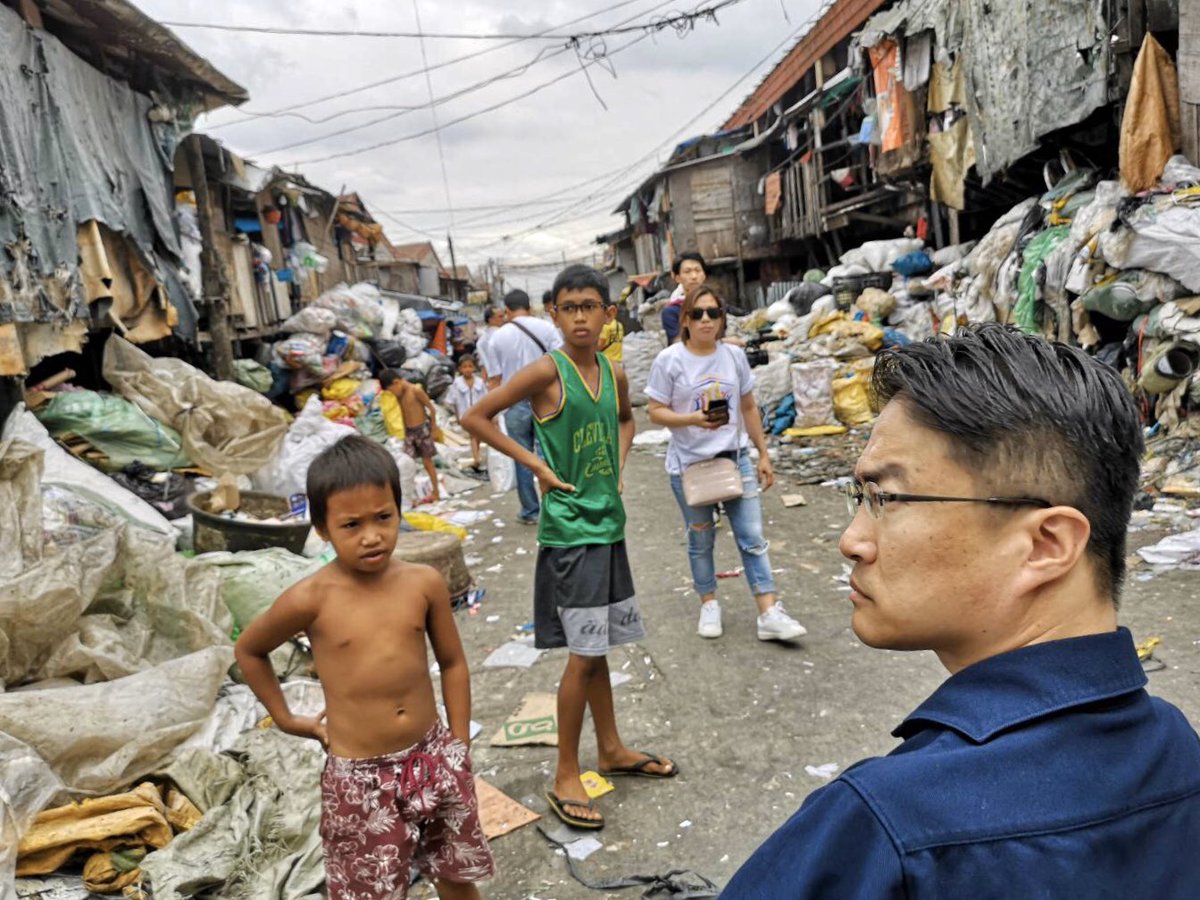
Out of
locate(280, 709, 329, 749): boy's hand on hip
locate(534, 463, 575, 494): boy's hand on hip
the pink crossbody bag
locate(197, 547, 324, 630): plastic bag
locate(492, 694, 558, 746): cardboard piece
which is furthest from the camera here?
locate(197, 547, 324, 630): plastic bag

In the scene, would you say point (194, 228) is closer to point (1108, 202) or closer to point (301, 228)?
point (301, 228)

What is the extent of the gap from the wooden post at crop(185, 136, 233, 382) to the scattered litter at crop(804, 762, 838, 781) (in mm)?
7913

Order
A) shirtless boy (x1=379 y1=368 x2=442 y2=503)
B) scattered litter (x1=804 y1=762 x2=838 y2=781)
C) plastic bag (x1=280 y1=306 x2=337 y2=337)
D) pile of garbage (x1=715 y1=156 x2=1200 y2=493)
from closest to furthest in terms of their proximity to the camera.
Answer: scattered litter (x1=804 y1=762 x2=838 y2=781) → pile of garbage (x1=715 y1=156 x2=1200 y2=493) → shirtless boy (x1=379 y1=368 x2=442 y2=503) → plastic bag (x1=280 y1=306 x2=337 y2=337)

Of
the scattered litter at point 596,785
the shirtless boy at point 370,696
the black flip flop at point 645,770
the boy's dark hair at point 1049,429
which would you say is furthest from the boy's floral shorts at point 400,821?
the boy's dark hair at point 1049,429

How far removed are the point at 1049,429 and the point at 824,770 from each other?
7.71 ft

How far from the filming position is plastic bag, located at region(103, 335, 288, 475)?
20.8 feet

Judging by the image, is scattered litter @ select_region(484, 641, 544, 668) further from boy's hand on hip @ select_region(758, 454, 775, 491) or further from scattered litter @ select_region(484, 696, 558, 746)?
boy's hand on hip @ select_region(758, 454, 775, 491)

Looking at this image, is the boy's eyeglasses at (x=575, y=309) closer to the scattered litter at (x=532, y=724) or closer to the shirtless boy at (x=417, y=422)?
the scattered litter at (x=532, y=724)

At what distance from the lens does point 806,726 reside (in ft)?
10.4

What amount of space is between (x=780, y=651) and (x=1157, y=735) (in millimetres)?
3171

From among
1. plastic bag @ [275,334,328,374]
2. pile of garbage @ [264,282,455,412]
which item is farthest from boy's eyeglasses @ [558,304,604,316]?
plastic bag @ [275,334,328,374]

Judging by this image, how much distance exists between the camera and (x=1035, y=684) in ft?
2.52

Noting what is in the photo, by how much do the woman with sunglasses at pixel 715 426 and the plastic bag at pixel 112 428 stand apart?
408cm

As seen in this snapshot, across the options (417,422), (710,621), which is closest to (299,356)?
(417,422)
